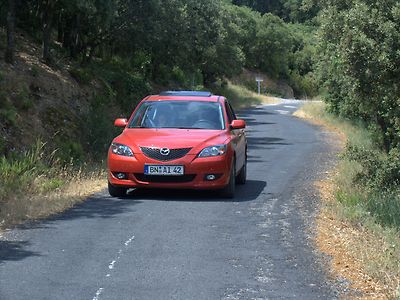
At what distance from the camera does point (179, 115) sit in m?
11.9

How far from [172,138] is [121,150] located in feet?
2.58

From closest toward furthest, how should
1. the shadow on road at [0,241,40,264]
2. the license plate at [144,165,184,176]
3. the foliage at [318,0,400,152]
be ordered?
the shadow on road at [0,241,40,264] → the license plate at [144,165,184,176] → the foliage at [318,0,400,152]

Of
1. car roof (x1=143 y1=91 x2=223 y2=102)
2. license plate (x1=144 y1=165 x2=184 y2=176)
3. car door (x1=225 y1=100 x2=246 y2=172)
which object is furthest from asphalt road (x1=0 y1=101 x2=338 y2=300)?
car roof (x1=143 y1=91 x2=223 y2=102)

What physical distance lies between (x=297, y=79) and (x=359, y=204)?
3729 inches

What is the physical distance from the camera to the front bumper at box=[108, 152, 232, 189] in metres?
10.7

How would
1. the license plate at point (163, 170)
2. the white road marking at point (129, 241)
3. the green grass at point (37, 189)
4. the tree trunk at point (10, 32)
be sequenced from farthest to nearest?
1. the tree trunk at point (10, 32)
2. the license plate at point (163, 170)
3. the green grass at point (37, 189)
4. the white road marking at point (129, 241)

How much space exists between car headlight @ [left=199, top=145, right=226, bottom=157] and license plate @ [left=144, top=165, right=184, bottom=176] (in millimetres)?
398

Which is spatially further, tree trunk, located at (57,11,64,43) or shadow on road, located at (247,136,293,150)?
tree trunk, located at (57,11,64,43)

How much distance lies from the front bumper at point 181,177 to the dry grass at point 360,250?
1626 millimetres

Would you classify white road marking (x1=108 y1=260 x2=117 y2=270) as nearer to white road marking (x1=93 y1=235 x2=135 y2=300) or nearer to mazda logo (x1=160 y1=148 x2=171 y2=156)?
white road marking (x1=93 y1=235 x2=135 y2=300)

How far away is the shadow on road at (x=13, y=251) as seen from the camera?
692cm

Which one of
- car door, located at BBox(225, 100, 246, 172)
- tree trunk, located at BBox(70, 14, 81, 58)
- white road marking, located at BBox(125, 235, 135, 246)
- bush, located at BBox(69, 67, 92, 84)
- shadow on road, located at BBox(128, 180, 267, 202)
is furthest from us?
tree trunk, located at BBox(70, 14, 81, 58)

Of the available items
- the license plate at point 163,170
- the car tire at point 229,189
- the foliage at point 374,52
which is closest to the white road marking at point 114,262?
the license plate at point 163,170

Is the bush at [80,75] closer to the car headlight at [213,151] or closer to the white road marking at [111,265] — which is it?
the car headlight at [213,151]
